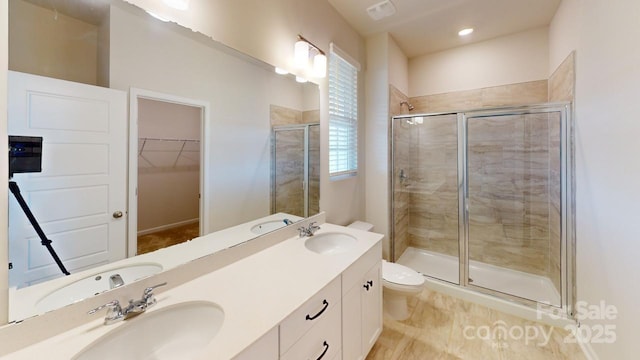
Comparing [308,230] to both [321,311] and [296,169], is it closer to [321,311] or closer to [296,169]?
[296,169]

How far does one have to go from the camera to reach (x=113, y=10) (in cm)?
96

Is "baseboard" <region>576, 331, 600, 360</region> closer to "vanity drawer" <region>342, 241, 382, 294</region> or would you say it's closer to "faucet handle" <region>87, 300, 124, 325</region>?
"vanity drawer" <region>342, 241, 382, 294</region>

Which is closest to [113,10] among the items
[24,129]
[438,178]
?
[24,129]

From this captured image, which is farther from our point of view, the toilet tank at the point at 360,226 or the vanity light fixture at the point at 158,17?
the toilet tank at the point at 360,226

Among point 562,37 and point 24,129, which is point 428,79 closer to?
point 562,37

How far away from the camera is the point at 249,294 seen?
1.00 metres

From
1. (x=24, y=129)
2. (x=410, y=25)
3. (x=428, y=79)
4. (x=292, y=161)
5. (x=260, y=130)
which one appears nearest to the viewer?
(x=24, y=129)

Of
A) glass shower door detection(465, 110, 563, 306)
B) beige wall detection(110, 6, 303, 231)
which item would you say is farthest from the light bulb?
glass shower door detection(465, 110, 563, 306)

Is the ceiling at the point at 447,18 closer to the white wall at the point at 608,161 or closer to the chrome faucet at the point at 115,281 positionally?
the white wall at the point at 608,161

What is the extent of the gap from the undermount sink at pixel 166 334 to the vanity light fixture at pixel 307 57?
1662 mm

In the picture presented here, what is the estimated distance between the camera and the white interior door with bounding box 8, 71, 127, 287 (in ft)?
2.52

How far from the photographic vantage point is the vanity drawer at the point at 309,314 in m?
0.89

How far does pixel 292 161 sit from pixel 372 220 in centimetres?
148

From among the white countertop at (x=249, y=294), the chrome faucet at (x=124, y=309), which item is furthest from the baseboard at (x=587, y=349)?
the chrome faucet at (x=124, y=309)
